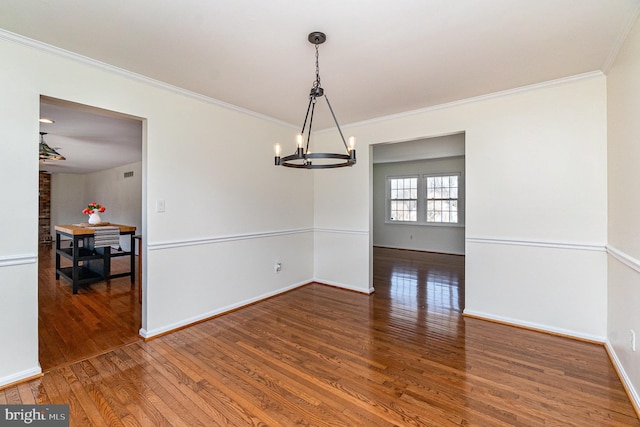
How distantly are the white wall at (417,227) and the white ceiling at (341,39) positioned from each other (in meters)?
4.86

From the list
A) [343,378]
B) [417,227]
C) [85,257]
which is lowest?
[343,378]

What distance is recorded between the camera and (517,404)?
1.89 metres

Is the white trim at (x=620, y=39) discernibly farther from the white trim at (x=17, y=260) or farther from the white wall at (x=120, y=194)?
the white wall at (x=120, y=194)

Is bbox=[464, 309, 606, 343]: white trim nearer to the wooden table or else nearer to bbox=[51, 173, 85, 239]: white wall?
the wooden table

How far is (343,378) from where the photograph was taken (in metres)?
2.18

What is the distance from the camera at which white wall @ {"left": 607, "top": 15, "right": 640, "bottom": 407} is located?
194 cm

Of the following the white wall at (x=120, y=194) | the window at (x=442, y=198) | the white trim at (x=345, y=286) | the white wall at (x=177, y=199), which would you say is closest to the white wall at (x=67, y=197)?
the white wall at (x=120, y=194)

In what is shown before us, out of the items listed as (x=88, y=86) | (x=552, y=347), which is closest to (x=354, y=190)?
(x=552, y=347)

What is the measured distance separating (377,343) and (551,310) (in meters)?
1.82

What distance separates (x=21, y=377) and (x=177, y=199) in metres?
1.78

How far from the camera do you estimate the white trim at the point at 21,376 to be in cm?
206

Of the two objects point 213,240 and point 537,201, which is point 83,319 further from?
point 537,201

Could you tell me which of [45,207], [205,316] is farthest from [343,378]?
[45,207]

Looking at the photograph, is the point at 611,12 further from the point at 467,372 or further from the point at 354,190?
the point at 354,190
